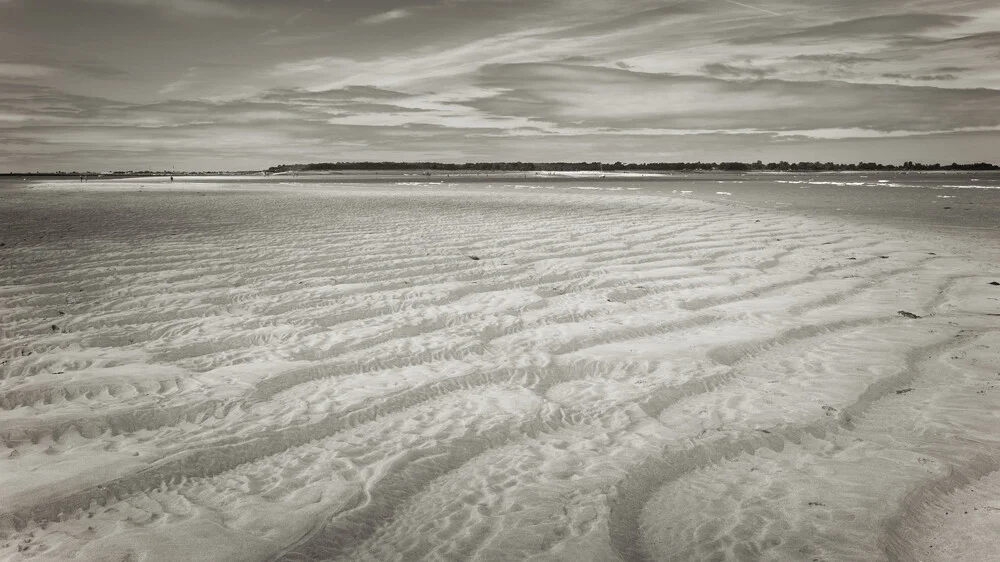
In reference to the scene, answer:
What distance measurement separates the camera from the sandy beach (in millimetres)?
1786

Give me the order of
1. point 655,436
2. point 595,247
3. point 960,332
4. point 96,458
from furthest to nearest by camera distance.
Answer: point 595,247
point 960,332
point 655,436
point 96,458

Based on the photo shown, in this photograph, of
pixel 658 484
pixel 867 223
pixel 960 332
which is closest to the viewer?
pixel 658 484

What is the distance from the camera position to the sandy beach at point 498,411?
70.3 inches

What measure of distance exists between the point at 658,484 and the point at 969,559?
31.7 inches

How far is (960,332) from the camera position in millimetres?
3705

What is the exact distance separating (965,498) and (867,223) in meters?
9.22

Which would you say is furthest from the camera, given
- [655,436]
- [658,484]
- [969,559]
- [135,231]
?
[135,231]

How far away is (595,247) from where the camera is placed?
22.7ft

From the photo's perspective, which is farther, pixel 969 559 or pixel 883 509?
pixel 883 509

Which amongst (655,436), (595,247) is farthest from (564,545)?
(595,247)

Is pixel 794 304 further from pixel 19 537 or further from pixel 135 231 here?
pixel 135 231

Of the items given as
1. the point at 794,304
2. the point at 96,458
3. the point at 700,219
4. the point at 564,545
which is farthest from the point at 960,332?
the point at 700,219

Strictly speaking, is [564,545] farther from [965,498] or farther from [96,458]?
[96,458]

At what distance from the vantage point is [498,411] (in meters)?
2.65
